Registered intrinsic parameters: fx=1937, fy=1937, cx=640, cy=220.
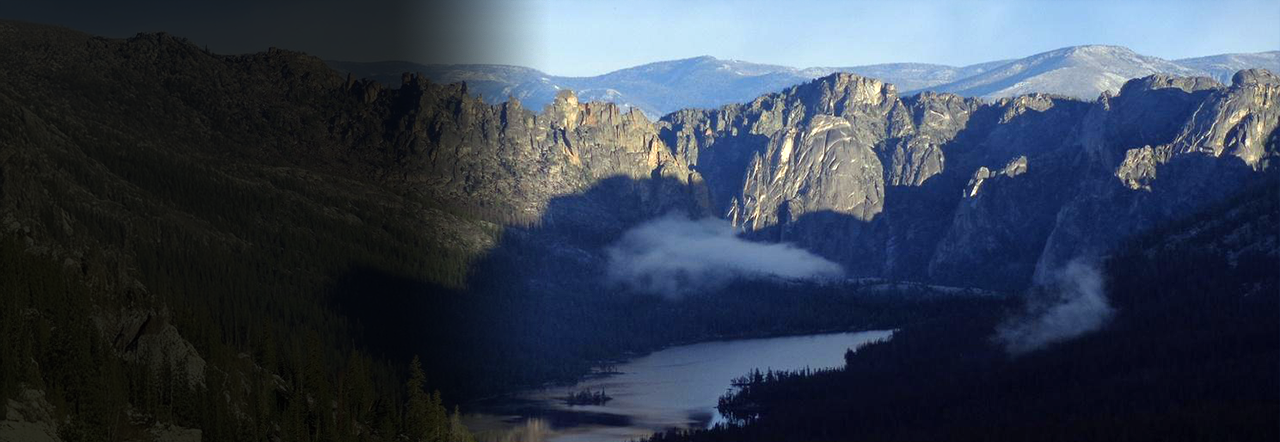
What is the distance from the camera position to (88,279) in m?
124

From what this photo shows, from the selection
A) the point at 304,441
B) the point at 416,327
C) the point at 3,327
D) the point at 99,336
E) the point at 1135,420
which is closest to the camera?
the point at 3,327

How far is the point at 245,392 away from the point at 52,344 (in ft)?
65.9

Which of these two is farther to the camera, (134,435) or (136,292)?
(136,292)

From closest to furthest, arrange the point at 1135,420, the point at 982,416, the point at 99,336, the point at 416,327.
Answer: the point at 99,336, the point at 1135,420, the point at 416,327, the point at 982,416

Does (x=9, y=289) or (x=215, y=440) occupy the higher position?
(x=9, y=289)

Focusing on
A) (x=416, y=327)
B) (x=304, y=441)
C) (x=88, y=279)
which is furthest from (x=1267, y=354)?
(x=88, y=279)

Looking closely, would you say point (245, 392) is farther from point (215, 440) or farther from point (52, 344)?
point (52, 344)

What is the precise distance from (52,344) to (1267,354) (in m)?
127

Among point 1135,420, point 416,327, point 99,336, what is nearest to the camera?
point 99,336

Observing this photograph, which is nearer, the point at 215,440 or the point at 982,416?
the point at 215,440

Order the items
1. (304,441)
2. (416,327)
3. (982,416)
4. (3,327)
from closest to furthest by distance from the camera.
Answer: (3,327) < (304,441) < (416,327) < (982,416)

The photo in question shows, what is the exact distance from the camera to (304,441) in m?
127

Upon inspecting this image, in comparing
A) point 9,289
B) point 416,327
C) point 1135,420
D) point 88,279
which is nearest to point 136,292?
point 88,279

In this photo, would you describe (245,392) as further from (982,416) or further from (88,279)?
(982,416)
